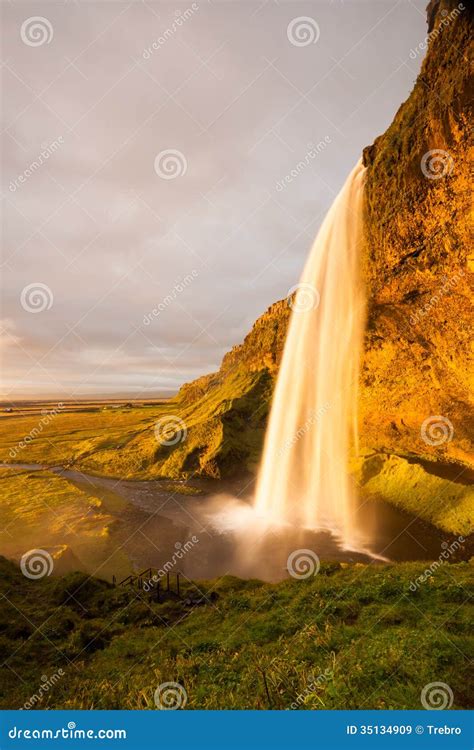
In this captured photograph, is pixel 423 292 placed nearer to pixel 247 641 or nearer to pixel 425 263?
pixel 425 263

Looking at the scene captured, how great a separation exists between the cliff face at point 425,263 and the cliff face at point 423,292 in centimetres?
7

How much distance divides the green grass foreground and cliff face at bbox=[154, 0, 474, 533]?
13017 mm

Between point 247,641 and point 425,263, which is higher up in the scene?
point 425,263

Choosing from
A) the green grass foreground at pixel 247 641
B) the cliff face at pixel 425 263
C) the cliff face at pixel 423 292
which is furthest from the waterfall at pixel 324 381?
the green grass foreground at pixel 247 641

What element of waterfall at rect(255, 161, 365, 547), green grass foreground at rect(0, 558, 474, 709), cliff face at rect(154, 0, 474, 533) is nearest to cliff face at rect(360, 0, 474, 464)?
cliff face at rect(154, 0, 474, 533)

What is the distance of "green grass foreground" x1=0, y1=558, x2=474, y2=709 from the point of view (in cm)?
656

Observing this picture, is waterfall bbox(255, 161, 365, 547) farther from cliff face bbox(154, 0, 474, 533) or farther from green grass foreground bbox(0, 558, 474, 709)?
green grass foreground bbox(0, 558, 474, 709)

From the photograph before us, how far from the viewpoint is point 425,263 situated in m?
21.8

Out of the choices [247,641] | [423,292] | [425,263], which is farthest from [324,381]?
[247,641]

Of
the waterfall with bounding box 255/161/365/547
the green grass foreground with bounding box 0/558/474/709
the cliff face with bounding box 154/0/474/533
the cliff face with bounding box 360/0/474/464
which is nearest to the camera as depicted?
the green grass foreground with bounding box 0/558/474/709

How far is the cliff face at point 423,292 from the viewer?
17.9m

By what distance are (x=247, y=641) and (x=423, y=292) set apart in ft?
79.0

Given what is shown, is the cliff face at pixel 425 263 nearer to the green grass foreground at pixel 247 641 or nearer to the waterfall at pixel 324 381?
the waterfall at pixel 324 381

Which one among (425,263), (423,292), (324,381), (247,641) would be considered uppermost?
(425,263)
